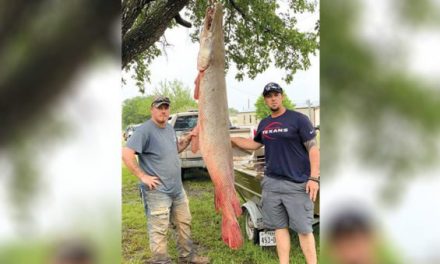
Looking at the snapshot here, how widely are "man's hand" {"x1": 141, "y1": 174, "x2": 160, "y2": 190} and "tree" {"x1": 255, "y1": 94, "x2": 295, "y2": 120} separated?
899mm

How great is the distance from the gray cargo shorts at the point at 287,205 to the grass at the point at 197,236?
1.43 feet

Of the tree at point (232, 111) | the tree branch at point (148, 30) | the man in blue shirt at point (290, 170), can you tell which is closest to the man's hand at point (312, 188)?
the man in blue shirt at point (290, 170)

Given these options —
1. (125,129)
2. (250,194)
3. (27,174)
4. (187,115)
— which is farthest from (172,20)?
(27,174)

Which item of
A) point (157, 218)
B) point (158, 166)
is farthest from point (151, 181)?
point (157, 218)

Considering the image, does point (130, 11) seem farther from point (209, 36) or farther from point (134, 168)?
point (134, 168)

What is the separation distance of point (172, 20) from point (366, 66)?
201 centimetres

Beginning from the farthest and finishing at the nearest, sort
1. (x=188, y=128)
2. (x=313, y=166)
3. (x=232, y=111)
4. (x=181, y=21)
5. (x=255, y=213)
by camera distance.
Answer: (x=181, y=21)
(x=255, y=213)
(x=188, y=128)
(x=232, y=111)
(x=313, y=166)

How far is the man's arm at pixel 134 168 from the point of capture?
9.42ft

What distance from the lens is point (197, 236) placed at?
11.9 feet

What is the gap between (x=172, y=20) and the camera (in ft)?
12.5

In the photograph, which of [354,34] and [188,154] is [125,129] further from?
[354,34]

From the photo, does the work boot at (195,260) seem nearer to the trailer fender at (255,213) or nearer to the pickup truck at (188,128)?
the trailer fender at (255,213)

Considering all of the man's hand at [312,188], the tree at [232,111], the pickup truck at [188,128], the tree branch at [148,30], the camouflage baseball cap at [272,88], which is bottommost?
the man's hand at [312,188]

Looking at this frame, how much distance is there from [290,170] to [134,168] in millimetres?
1108
